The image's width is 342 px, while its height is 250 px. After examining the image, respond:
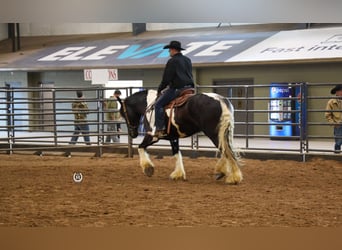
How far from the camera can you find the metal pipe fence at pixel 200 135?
7332mm

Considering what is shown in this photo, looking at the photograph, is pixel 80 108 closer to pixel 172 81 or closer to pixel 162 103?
pixel 162 103

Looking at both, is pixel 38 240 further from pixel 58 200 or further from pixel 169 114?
pixel 169 114

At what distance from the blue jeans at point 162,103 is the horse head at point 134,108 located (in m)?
0.33

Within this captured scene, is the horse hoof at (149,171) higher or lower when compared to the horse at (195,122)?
lower

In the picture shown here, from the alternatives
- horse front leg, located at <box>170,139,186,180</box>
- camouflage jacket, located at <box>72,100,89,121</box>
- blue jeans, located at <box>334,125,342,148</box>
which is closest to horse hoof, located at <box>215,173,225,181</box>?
horse front leg, located at <box>170,139,186,180</box>

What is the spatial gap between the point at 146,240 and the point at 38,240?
633mm

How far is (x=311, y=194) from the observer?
469cm

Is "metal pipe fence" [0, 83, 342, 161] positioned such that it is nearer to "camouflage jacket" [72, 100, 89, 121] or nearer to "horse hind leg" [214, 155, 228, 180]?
"camouflage jacket" [72, 100, 89, 121]

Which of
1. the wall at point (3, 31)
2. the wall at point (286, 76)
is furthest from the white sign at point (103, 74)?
the wall at point (3, 31)

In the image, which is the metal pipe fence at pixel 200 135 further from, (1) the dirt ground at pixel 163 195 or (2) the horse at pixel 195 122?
(2) the horse at pixel 195 122

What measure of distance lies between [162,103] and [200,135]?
1870 millimetres

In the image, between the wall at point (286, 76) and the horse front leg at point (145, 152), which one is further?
the wall at point (286, 76)

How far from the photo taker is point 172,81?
17.4ft
